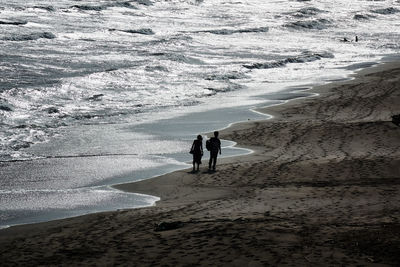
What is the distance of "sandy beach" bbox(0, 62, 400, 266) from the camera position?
1045 cm

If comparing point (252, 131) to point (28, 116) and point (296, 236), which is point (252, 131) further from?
point (296, 236)

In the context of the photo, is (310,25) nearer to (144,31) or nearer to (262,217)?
(144,31)

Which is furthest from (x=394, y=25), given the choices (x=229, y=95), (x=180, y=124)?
(x=180, y=124)

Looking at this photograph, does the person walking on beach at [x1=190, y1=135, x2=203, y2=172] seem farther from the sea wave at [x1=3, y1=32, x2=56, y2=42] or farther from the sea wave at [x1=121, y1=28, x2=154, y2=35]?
the sea wave at [x1=121, y1=28, x2=154, y2=35]

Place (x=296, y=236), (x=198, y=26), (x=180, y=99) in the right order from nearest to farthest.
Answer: (x=296, y=236) < (x=180, y=99) < (x=198, y=26)

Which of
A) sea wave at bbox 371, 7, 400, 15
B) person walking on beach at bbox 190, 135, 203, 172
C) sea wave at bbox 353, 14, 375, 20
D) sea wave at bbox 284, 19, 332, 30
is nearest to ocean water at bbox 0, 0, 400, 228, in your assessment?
sea wave at bbox 284, 19, 332, 30

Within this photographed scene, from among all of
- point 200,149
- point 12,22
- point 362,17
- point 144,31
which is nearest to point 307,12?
point 362,17

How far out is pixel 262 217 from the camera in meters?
12.8

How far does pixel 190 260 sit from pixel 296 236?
203 centimetres

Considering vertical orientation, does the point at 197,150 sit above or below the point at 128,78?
below

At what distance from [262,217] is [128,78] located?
29.7 m

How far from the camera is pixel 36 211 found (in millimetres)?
15109

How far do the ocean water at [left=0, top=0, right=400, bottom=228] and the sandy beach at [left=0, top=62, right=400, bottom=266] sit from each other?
1.52 metres

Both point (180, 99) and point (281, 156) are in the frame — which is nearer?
point (281, 156)
